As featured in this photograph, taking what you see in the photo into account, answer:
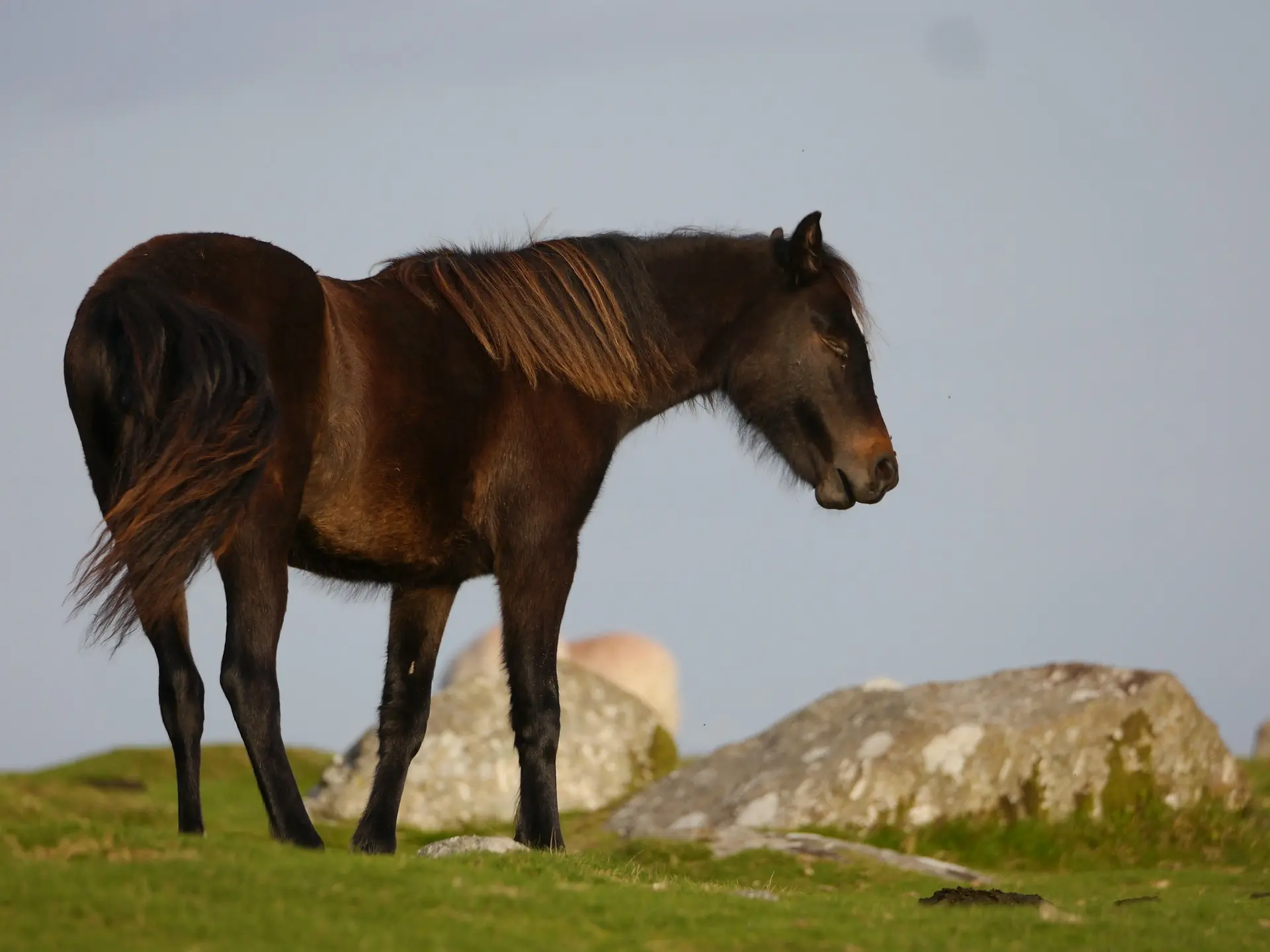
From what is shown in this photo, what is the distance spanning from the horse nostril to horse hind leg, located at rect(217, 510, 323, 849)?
13.4 ft

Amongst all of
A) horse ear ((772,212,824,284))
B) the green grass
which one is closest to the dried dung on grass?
the green grass

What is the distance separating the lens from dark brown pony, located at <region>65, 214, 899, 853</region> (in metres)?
7.25

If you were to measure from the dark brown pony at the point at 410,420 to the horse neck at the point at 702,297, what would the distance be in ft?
0.05

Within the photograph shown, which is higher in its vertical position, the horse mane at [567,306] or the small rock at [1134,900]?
the horse mane at [567,306]

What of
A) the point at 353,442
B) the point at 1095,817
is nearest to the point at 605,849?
the point at 1095,817

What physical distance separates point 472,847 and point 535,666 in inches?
40.7

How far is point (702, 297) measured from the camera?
10.3 meters

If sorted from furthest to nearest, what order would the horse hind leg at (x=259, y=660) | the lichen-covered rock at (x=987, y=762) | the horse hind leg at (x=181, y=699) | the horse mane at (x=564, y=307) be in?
the lichen-covered rock at (x=987, y=762)
the horse mane at (x=564, y=307)
the horse hind leg at (x=181, y=699)
the horse hind leg at (x=259, y=660)

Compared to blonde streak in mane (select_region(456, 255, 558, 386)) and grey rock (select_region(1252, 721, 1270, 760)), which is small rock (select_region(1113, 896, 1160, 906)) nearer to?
blonde streak in mane (select_region(456, 255, 558, 386))

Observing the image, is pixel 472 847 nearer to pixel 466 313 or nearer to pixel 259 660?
pixel 259 660

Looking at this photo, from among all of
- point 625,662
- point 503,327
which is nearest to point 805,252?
point 503,327

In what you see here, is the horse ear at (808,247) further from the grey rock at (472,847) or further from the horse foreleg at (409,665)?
the grey rock at (472,847)

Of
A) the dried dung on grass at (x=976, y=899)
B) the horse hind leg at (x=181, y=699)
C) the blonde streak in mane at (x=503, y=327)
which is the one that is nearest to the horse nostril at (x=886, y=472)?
the blonde streak in mane at (x=503, y=327)

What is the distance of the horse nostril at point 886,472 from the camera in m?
10.1
